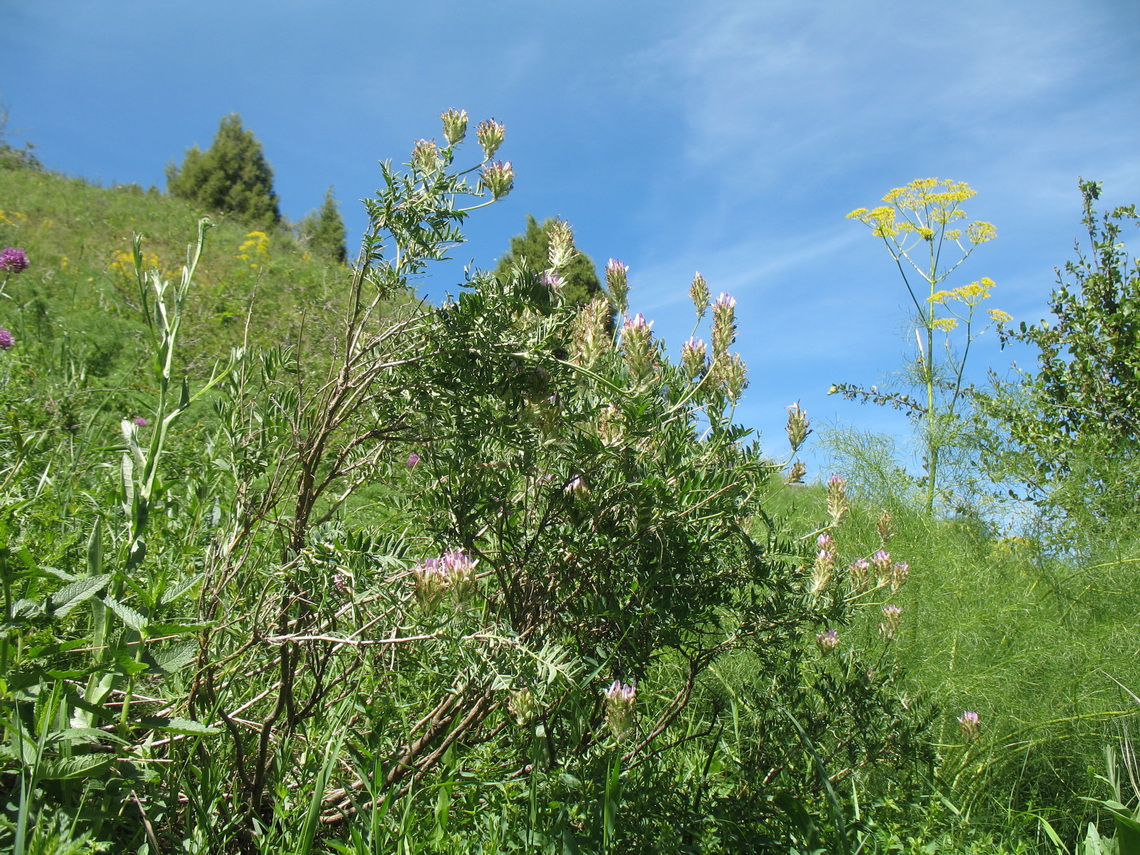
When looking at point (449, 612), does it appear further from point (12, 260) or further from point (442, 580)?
point (12, 260)

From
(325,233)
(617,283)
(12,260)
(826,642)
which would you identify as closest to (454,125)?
(617,283)

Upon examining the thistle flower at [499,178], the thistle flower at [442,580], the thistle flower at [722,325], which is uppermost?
the thistle flower at [499,178]

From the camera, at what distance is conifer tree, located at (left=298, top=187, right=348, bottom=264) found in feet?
66.1

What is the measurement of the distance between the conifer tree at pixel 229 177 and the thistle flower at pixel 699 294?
87.3 ft

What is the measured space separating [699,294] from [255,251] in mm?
15219

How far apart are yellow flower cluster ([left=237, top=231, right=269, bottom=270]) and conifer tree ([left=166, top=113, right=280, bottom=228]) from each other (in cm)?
1063

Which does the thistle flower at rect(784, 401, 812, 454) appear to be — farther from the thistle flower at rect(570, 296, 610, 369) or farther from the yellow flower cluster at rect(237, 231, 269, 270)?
the yellow flower cluster at rect(237, 231, 269, 270)

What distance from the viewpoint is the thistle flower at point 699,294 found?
191 cm

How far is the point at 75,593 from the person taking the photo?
1.23 meters

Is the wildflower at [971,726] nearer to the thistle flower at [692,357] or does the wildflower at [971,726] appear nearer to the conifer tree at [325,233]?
the thistle flower at [692,357]

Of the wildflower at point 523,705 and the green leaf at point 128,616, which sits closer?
the green leaf at point 128,616

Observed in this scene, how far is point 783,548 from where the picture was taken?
175cm

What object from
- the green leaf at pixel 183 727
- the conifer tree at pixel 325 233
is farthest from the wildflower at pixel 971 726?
the conifer tree at pixel 325 233

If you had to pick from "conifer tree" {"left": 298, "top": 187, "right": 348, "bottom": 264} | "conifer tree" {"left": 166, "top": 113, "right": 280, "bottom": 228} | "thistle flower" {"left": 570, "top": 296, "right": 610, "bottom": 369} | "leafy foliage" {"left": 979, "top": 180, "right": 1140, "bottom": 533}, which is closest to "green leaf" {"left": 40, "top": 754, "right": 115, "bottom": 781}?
"thistle flower" {"left": 570, "top": 296, "right": 610, "bottom": 369}
